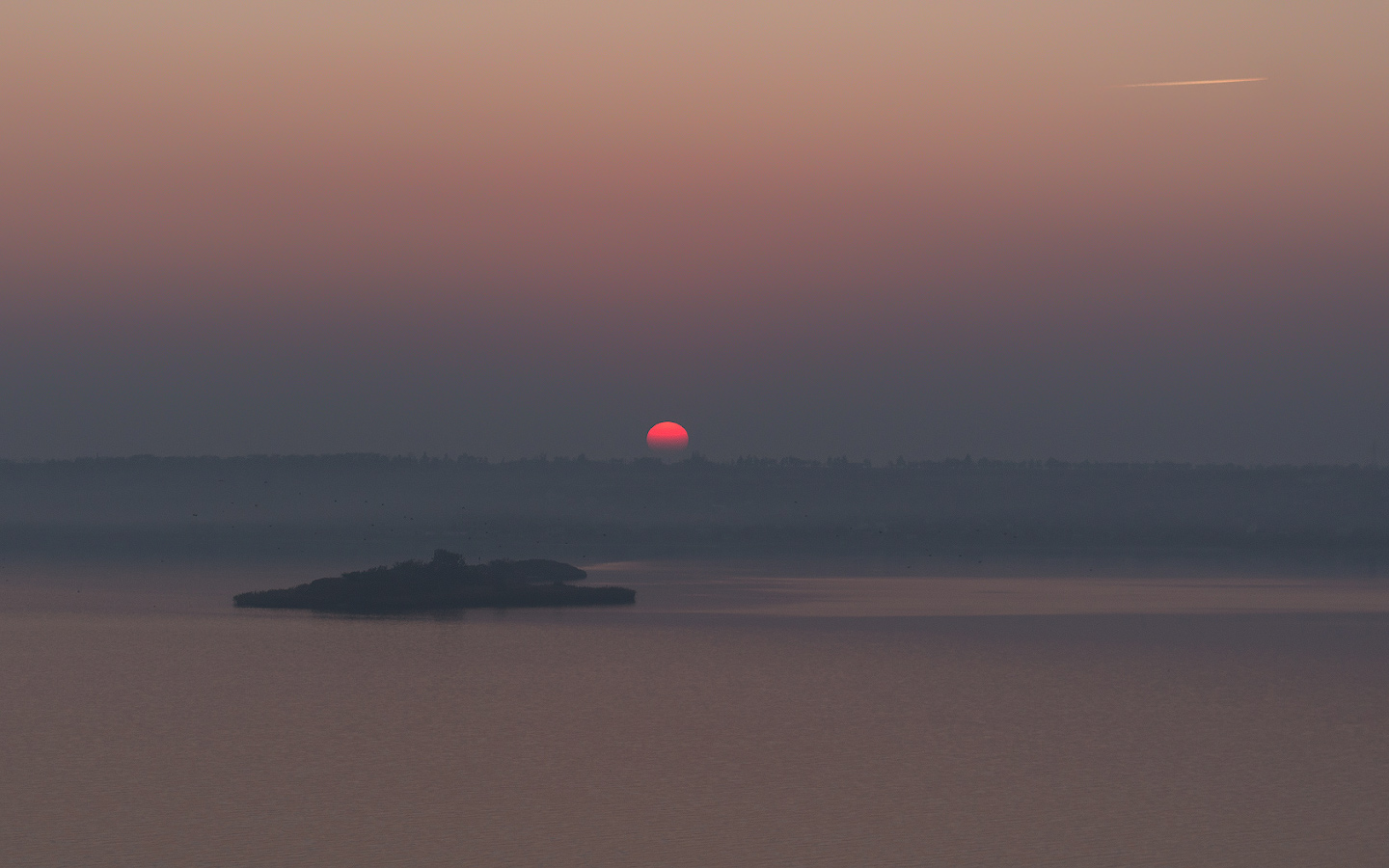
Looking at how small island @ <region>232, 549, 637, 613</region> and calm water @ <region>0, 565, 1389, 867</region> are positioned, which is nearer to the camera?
calm water @ <region>0, 565, 1389, 867</region>

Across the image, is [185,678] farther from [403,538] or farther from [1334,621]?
[403,538]

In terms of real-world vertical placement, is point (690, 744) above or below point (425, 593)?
below

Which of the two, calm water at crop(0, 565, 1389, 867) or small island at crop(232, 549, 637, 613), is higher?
small island at crop(232, 549, 637, 613)

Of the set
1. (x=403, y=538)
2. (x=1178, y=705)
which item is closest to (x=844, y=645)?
(x=1178, y=705)

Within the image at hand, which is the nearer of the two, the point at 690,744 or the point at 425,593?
the point at 690,744

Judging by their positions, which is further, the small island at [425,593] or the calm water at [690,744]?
the small island at [425,593]
